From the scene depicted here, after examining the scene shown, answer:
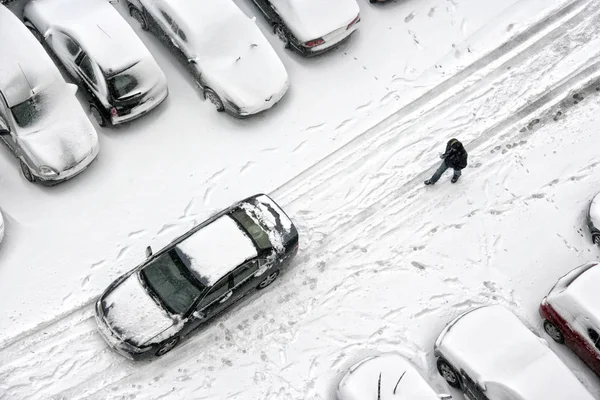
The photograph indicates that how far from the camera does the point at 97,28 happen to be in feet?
39.7

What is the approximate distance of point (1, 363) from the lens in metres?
10.2

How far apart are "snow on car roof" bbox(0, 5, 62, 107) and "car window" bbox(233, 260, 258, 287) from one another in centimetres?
479

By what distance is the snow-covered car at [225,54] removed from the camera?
12.3 metres

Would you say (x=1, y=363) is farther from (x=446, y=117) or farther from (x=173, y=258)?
(x=446, y=117)

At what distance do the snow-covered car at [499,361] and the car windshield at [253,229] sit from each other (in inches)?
122

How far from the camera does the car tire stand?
481 inches

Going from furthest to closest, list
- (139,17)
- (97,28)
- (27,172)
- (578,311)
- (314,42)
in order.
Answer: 1. (139,17)
2. (314,42)
3. (97,28)
4. (27,172)
5. (578,311)

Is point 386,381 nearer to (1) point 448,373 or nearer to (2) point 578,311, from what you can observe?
(1) point 448,373

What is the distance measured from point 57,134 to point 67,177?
0.75 meters

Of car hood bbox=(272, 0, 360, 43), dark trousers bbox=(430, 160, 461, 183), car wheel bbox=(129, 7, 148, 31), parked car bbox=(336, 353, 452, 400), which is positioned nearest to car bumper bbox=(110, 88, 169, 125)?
car wheel bbox=(129, 7, 148, 31)

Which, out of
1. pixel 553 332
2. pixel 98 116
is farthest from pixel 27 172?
pixel 553 332

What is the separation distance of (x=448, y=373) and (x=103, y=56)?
799cm

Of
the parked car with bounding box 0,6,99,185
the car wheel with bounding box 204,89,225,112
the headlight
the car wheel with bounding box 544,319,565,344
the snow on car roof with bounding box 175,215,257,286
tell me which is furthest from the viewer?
the car wheel with bounding box 204,89,225,112

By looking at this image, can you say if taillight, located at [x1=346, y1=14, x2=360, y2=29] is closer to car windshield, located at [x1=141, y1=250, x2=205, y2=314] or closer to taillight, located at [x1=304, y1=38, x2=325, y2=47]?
taillight, located at [x1=304, y1=38, x2=325, y2=47]
